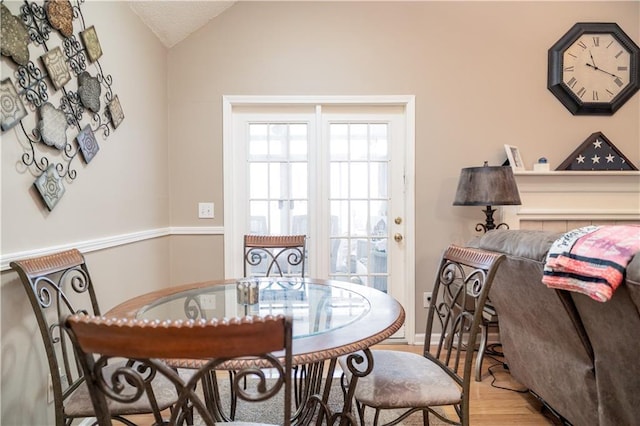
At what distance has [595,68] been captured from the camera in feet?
9.70

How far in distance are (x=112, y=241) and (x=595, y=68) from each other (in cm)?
389

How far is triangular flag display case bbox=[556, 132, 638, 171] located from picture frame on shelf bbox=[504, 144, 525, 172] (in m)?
0.37

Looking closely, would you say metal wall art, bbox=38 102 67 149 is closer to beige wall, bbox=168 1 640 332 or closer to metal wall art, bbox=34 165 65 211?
metal wall art, bbox=34 165 65 211

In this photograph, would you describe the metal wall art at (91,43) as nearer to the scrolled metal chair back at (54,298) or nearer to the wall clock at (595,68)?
the scrolled metal chair back at (54,298)

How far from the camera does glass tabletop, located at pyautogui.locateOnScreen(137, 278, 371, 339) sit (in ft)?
4.20

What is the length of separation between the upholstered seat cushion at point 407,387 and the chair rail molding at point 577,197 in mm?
1894

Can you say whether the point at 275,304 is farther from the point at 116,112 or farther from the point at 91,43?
the point at 91,43

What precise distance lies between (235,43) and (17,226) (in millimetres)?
2130

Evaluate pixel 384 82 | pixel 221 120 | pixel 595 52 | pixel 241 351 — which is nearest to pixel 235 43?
pixel 221 120

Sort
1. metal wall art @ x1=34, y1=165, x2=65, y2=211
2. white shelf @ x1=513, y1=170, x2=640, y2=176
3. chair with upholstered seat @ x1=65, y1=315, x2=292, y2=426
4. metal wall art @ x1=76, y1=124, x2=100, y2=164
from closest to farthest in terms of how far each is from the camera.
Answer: chair with upholstered seat @ x1=65, y1=315, x2=292, y2=426 < metal wall art @ x1=34, y1=165, x2=65, y2=211 < metal wall art @ x1=76, y1=124, x2=100, y2=164 < white shelf @ x1=513, y1=170, x2=640, y2=176

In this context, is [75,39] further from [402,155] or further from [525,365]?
[525,365]

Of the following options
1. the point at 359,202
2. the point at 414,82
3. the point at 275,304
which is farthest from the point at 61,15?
the point at 414,82

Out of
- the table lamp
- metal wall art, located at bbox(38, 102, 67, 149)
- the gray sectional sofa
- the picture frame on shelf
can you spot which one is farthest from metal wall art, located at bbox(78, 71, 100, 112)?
the picture frame on shelf

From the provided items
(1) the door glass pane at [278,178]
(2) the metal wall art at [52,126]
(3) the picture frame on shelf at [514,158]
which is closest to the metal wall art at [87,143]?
(2) the metal wall art at [52,126]
